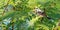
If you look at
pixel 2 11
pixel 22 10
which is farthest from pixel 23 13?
pixel 2 11

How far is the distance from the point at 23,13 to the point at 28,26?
0.19 ft

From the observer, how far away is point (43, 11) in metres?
0.61

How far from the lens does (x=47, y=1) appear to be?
2.02 ft

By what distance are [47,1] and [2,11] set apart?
0.23 meters

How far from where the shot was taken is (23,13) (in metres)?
0.64

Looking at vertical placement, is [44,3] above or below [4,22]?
above

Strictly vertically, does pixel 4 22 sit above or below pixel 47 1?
below

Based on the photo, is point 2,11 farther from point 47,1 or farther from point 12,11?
point 47,1

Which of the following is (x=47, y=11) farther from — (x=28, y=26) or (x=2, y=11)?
(x=2, y=11)

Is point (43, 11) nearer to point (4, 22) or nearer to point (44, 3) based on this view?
point (44, 3)

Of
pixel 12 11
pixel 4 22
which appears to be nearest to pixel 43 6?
pixel 12 11

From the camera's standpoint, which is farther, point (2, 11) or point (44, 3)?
point (2, 11)

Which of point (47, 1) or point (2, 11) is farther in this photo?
point (2, 11)

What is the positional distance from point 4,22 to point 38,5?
224mm
